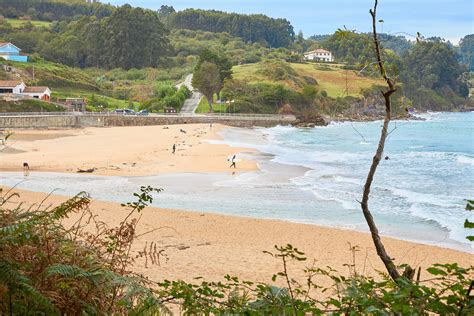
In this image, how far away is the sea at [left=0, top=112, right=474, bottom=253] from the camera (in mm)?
17188

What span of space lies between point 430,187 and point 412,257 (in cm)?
1243

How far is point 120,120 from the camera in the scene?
197 ft

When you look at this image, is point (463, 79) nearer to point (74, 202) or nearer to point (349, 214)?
point (349, 214)

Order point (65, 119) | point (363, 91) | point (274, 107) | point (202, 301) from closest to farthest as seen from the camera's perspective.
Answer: point (202, 301)
point (65, 119)
point (274, 107)
point (363, 91)

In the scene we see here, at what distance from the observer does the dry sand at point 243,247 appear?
1145 cm

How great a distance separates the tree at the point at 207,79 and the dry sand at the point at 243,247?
55.7 meters

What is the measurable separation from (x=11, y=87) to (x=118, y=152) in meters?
32.9

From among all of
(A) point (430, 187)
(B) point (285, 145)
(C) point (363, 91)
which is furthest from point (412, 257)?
(C) point (363, 91)

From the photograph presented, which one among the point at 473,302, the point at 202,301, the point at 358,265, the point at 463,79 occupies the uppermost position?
the point at 463,79

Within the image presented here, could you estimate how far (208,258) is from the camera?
12.4 m

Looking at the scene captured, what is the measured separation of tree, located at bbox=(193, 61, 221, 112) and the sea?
35.5m

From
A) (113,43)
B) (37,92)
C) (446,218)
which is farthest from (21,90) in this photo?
(446,218)

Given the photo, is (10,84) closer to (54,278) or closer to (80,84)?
(80,84)

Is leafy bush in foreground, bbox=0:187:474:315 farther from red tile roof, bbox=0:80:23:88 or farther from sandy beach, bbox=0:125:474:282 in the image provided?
red tile roof, bbox=0:80:23:88
